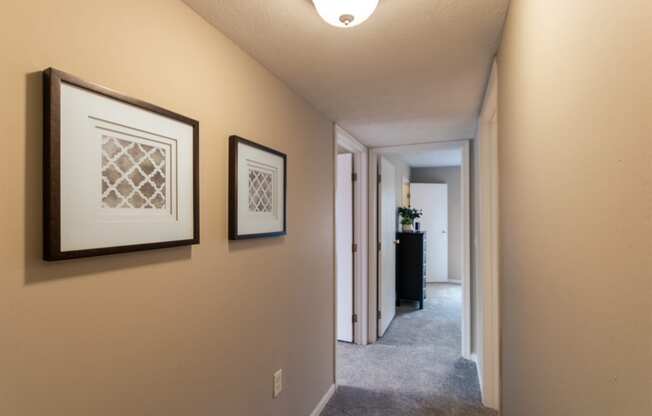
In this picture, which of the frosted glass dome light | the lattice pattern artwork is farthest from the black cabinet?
the frosted glass dome light

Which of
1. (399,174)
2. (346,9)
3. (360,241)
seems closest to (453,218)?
(399,174)

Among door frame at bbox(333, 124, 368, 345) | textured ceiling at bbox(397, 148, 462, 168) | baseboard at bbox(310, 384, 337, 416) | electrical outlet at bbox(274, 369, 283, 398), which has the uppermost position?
textured ceiling at bbox(397, 148, 462, 168)

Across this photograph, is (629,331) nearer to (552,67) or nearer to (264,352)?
(552,67)

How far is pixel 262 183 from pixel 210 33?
Result: 2.16 ft

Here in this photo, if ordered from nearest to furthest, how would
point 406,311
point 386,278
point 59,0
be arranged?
point 59,0, point 386,278, point 406,311

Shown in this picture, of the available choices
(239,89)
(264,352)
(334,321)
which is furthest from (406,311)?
(239,89)

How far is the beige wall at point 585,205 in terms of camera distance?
0.40 m

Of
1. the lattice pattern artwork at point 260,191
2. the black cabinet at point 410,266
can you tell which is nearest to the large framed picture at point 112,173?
the lattice pattern artwork at point 260,191

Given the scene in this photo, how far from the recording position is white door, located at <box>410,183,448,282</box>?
6.36 meters

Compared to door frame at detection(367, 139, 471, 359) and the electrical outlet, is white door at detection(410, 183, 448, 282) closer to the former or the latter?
door frame at detection(367, 139, 471, 359)

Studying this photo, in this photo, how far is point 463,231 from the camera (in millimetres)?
3316

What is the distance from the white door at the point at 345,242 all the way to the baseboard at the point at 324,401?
0.95 meters

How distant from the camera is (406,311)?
15.5ft

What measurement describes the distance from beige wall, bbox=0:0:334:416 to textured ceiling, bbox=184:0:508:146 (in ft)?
0.48
